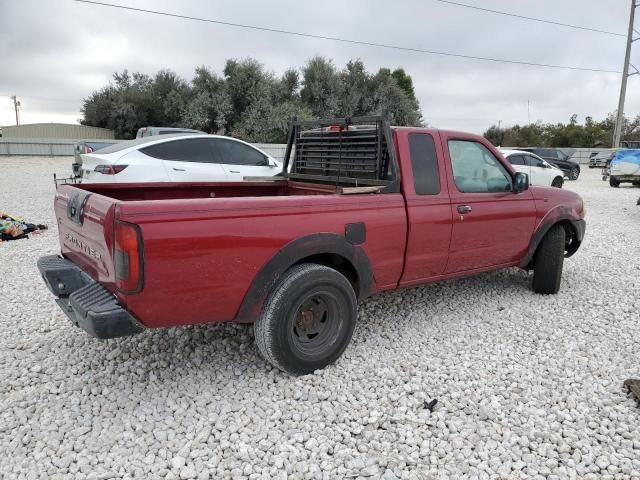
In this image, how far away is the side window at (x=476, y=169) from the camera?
4.27m

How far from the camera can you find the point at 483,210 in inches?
170

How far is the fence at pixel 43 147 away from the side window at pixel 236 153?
49.9 feet

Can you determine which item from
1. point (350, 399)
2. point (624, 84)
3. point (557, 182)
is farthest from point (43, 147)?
point (624, 84)

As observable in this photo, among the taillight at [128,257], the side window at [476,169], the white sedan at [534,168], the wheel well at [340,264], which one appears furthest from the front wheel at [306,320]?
the white sedan at [534,168]

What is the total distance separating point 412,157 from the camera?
3928 mm

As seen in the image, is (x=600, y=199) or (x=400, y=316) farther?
(x=600, y=199)

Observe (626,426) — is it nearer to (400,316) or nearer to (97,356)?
(400,316)

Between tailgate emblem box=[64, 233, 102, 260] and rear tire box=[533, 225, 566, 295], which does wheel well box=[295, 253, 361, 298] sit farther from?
rear tire box=[533, 225, 566, 295]

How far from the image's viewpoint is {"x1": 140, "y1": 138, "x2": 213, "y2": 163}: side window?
7910mm

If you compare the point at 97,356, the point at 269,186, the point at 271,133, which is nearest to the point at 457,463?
the point at 97,356

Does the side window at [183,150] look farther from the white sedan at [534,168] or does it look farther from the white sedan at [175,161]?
the white sedan at [534,168]

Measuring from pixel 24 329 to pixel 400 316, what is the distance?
3352 millimetres

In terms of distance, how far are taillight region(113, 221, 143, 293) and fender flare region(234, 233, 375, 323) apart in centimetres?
69

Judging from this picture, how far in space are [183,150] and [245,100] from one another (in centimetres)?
2659
